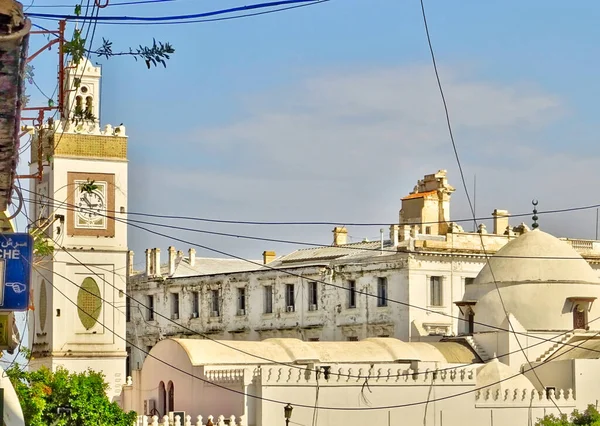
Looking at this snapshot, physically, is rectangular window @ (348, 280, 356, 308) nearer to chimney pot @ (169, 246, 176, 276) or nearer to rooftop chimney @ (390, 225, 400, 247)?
rooftop chimney @ (390, 225, 400, 247)

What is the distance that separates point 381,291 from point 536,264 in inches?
367

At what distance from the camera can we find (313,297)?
2525 inches

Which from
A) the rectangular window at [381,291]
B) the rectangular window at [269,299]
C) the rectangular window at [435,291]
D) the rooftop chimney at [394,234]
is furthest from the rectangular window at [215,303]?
the rectangular window at [435,291]

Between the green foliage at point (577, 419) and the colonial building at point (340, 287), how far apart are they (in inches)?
338

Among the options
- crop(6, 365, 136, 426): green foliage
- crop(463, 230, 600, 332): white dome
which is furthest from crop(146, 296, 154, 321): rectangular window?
crop(6, 365, 136, 426): green foliage

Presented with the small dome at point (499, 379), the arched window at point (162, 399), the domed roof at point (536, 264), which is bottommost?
the arched window at point (162, 399)

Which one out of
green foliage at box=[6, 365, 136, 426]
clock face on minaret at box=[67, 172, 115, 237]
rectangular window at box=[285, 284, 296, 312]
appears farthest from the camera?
rectangular window at box=[285, 284, 296, 312]

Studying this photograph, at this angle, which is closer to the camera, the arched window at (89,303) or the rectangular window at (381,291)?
the arched window at (89,303)

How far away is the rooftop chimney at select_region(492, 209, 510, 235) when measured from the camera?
66.7 metres

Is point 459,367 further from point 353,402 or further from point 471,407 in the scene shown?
point 353,402

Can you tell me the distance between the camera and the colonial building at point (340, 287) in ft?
198

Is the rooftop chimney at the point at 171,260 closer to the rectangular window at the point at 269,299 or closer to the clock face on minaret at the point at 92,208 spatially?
the rectangular window at the point at 269,299

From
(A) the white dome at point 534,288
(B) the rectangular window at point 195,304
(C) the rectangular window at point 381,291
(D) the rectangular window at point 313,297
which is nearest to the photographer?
(A) the white dome at point 534,288

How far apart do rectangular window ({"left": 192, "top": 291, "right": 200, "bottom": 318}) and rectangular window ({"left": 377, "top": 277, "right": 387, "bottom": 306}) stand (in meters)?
11.5
